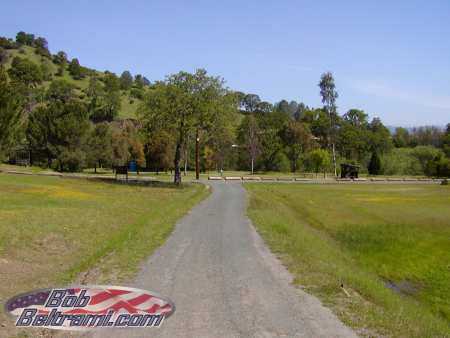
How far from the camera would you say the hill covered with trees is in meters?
53.2

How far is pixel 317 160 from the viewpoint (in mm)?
103438

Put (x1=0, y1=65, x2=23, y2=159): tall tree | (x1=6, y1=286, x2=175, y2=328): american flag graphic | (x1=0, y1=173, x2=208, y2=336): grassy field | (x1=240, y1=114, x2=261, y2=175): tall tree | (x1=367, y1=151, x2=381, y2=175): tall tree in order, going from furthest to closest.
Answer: (x1=367, y1=151, x2=381, y2=175): tall tree → (x1=240, y1=114, x2=261, y2=175): tall tree → (x1=0, y1=65, x2=23, y2=159): tall tree → (x1=0, y1=173, x2=208, y2=336): grassy field → (x1=6, y1=286, x2=175, y2=328): american flag graphic

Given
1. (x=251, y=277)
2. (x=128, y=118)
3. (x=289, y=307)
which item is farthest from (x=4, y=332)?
(x=128, y=118)

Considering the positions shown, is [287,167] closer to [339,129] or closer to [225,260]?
[339,129]

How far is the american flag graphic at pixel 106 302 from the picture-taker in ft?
30.5

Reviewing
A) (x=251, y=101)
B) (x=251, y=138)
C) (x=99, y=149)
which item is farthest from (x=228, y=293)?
(x=251, y=101)

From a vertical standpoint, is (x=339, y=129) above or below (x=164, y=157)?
above

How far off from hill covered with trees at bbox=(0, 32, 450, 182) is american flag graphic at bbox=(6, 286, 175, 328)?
117 ft

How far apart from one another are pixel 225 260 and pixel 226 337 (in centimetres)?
684

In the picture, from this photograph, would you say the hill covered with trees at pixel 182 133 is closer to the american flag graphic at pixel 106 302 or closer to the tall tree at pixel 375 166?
the tall tree at pixel 375 166

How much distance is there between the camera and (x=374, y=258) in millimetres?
23141

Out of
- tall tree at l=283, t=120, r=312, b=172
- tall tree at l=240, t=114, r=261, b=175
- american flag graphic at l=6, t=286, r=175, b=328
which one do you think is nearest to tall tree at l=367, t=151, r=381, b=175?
tall tree at l=283, t=120, r=312, b=172

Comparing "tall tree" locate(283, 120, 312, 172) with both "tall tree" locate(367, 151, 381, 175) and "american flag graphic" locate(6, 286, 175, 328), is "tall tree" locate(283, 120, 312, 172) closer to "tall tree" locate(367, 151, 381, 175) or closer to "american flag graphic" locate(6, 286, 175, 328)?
"tall tree" locate(367, 151, 381, 175)

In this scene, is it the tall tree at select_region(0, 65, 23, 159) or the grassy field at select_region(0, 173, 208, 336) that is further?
the tall tree at select_region(0, 65, 23, 159)
